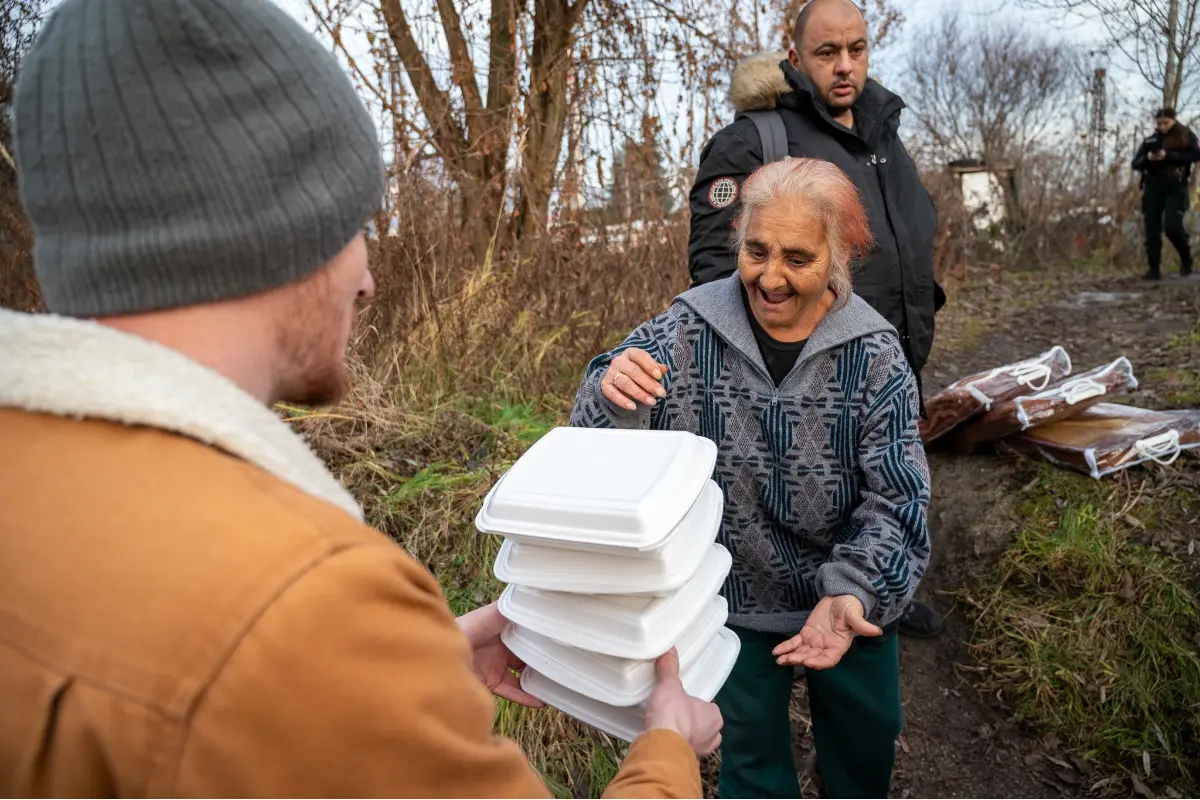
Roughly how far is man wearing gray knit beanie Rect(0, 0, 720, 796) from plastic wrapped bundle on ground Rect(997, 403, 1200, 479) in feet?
12.6

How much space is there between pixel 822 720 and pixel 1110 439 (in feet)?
8.07

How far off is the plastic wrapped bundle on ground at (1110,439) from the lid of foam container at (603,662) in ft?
9.63

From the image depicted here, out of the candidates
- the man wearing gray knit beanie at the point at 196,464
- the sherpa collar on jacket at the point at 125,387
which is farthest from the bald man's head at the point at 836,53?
the sherpa collar on jacket at the point at 125,387

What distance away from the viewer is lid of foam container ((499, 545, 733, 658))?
4.99 ft

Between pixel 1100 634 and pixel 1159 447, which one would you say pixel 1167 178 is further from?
pixel 1100 634

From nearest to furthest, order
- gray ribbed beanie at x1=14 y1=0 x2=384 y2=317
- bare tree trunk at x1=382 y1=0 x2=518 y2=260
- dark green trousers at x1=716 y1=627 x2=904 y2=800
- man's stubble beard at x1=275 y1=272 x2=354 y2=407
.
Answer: gray ribbed beanie at x1=14 y1=0 x2=384 y2=317
man's stubble beard at x1=275 y1=272 x2=354 y2=407
dark green trousers at x1=716 y1=627 x2=904 y2=800
bare tree trunk at x1=382 y1=0 x2=518 y2=260

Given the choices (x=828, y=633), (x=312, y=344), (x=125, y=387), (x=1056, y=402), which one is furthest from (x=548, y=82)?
(x=125, y=387)

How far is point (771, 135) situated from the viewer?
282cm

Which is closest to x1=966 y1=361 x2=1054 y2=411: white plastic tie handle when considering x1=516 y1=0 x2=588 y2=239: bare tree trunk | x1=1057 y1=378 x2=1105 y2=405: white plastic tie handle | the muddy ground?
x1=1057 y1=378 x2=1105 y2=405: white plastic tie handle

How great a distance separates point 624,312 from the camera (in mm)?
5656

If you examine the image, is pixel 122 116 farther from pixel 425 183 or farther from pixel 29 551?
pixel 425 183

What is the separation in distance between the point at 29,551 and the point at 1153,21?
1067cm

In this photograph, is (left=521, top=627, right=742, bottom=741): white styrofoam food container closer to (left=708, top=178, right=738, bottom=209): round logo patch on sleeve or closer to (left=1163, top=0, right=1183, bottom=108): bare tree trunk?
(left=708, top=178, right=738, bottom=209): round logo patch on sleeve

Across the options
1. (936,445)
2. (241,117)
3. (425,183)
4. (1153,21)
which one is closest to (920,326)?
(936,445)
